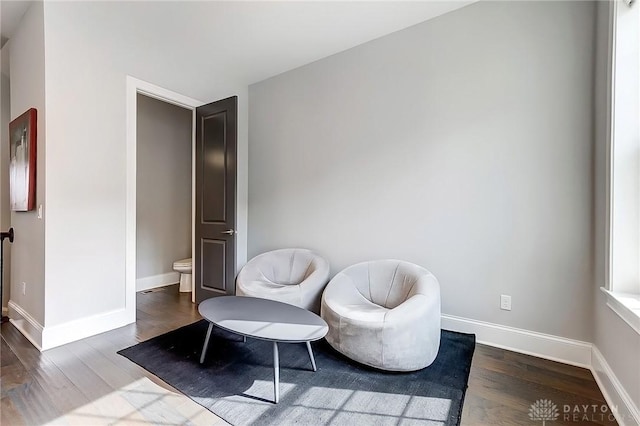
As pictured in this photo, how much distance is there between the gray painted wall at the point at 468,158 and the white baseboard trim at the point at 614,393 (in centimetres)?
23

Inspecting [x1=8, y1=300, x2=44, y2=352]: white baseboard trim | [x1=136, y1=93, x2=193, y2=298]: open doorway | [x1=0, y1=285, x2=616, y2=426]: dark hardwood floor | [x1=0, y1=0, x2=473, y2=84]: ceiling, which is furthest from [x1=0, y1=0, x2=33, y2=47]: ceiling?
[x1=0, y1=285, x2=616, y2=426]: dark hardwood floor

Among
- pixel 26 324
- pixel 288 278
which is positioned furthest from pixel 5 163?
pixel 288 278

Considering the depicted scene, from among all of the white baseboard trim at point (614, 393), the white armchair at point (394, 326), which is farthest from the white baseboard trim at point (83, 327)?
the white baseboard trim at point (614, 393)

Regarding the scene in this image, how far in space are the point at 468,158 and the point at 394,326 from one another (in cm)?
149

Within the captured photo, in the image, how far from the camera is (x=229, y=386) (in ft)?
5.87

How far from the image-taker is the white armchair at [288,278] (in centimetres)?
264

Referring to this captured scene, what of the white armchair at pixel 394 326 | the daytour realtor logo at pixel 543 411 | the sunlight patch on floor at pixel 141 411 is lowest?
the daytour realtor logo at pixel 543 411

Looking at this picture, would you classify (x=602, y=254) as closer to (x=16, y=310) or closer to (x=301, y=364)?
(x=301, y=364)

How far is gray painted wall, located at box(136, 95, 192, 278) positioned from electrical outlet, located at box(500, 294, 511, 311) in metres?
4.10

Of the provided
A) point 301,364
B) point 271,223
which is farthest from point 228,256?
point 301,364

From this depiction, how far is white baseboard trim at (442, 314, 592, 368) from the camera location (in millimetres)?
2059

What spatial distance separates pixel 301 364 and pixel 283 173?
2.12 m

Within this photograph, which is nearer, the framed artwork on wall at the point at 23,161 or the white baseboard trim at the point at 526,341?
the white baseboard trim at the point at 526,341

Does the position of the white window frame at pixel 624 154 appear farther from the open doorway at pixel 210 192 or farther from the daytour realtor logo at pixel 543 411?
the open doorway at pixel 210 192
